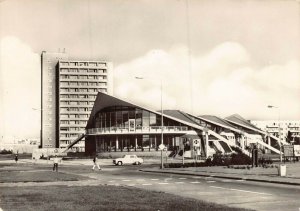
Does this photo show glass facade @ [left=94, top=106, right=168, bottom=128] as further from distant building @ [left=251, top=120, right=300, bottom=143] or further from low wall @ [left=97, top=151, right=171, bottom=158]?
distant building @ [left=251, top=120, right=300, bottom=143]

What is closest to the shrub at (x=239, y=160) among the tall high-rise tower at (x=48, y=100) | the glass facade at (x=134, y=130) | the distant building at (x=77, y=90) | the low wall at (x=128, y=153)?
the low wall at (x=128, y=153)

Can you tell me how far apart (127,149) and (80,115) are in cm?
7504

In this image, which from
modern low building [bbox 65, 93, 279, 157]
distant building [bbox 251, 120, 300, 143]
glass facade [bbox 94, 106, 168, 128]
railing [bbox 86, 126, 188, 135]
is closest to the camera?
modern low building [bbox 65, 93, 279, 157]

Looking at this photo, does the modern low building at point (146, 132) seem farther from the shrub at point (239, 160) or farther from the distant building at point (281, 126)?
the distant building at point (281, 126)

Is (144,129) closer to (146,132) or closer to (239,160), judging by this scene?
(146,132)

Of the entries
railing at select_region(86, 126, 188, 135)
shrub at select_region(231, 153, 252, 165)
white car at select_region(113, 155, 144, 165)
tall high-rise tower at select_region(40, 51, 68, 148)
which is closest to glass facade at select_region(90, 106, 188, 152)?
railing at select_region(86, 126, 188, 135)

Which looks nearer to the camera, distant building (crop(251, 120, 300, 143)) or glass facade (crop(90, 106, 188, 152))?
glass facade (crop(90, 106, 188, 152))

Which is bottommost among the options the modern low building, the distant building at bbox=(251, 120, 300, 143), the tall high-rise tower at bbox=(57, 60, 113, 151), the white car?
the white car

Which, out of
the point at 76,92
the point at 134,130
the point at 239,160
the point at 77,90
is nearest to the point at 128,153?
the point at 134,130

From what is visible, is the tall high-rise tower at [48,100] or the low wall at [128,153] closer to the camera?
the low wall at [128,153]

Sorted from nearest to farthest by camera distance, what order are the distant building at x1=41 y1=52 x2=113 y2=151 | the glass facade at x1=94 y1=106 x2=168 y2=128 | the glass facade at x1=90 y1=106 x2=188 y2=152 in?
the glass facade at x1=90 y1=106 x2=188 y2=152 → the glass facade at x1=94 y1=106 x2=168 y2=128 → the distant building at x1=41 y1=52 x2=113 y2=151

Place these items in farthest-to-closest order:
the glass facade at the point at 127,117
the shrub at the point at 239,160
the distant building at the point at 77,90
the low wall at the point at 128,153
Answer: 1. the distant building at the point at 77,90
2. the glass facade at the point at 127,117
3. the low wall at the point at 128,153
4. the shrub at the point at 239,160

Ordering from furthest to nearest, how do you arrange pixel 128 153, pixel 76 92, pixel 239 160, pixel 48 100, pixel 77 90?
pixel 48 100 → pixel 77 90 → pixel 76 92 → pixel 128 153 → pixel 239 160

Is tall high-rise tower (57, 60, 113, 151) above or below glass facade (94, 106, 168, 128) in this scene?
above
